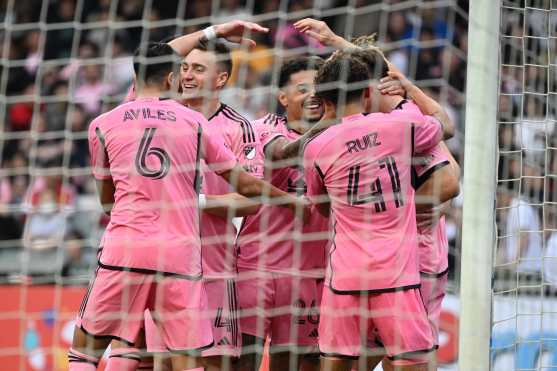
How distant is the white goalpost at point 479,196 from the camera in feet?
13.8

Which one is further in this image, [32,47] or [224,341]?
[32,47]

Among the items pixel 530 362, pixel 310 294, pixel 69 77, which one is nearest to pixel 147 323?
pixel 310 294

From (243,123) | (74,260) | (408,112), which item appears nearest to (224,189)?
(243,123)

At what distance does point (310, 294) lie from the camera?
5449 millimetres

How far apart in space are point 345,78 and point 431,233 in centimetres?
100

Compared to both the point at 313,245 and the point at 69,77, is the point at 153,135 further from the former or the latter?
the point at 69,77

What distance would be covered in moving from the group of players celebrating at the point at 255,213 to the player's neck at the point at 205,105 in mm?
197

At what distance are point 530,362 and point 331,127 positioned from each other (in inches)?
72.8

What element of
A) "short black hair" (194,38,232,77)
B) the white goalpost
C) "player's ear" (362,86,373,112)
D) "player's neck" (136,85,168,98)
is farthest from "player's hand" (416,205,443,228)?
"player's neck" (136,85,168,98)

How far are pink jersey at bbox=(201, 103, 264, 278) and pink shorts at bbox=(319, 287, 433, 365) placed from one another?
73cm

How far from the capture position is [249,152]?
17.6ft

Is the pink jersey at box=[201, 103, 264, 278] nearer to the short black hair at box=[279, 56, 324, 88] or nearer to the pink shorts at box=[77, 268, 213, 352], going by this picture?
the short black hair at box=[279, 56, 324, 88]

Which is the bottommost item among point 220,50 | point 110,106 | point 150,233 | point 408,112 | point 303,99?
point 150,233

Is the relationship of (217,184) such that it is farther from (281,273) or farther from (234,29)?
(234,29)
